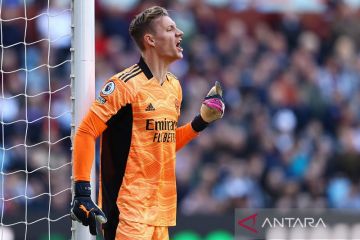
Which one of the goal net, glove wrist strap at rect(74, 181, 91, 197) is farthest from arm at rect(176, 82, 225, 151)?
the goal net

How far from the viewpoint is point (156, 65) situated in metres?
4.70

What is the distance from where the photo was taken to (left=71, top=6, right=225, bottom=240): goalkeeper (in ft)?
14.5

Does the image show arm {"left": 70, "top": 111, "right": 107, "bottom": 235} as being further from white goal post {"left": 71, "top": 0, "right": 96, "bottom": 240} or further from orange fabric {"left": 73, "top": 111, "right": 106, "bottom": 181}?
white goal post {"left": 71, "top": 0, "right": 96, "bottom": 240}

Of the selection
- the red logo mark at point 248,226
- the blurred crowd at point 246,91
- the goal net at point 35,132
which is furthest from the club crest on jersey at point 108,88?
the red logo mark at point 248,226

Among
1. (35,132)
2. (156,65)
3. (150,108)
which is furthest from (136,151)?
(35,132)

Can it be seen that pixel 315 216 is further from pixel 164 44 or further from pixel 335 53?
pixel 164 44

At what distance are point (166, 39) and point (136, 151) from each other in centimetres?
61

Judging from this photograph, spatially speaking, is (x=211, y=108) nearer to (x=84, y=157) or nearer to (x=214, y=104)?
(x=214, y=104)

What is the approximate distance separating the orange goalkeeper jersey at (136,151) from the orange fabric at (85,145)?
0.10m

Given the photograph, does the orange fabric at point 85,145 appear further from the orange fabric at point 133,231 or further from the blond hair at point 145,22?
the blond hair at point 145,22

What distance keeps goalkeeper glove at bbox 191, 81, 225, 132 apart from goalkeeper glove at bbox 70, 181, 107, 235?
2.78ft

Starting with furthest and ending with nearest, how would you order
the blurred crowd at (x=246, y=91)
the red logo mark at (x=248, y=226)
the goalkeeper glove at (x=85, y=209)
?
the blurred crowd at (x=246, y=91) → the red logo mark at (x=248, y=226) → the goalkeeper glove at (x=85, y=209)

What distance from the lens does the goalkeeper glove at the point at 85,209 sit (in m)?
4.27

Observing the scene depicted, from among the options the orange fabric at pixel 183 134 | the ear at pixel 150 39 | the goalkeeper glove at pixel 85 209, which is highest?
the ear at pixel 150 39
